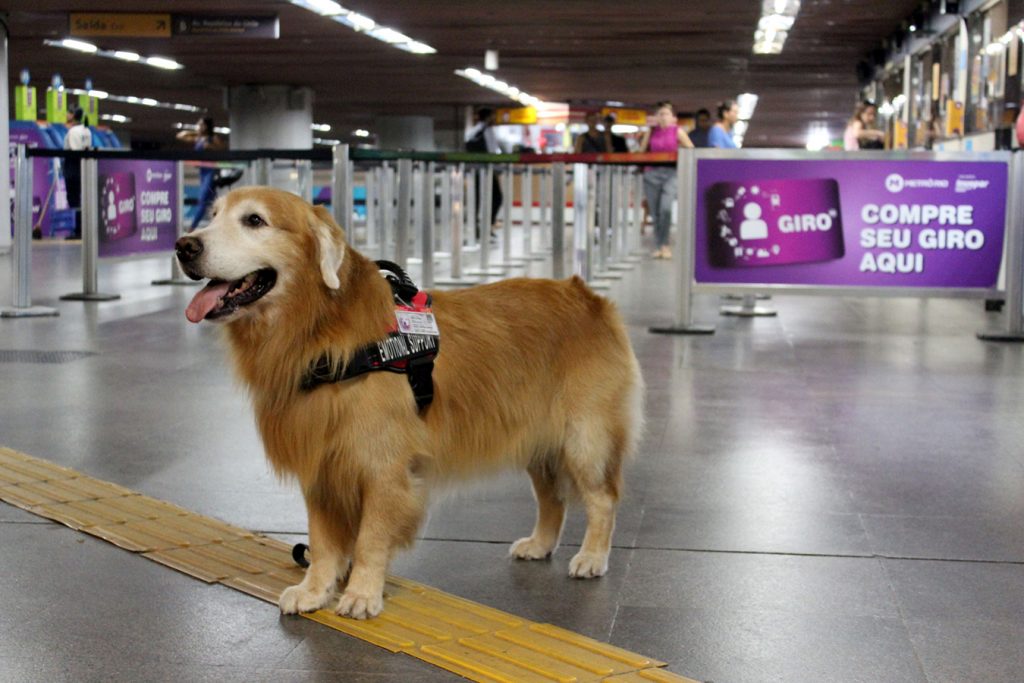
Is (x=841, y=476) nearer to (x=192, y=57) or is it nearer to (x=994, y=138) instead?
(x=994, y=138)

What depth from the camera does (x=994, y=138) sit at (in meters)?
13.8

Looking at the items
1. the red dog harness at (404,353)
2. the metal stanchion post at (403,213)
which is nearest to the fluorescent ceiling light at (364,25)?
the metal stanchion post at (403,213)

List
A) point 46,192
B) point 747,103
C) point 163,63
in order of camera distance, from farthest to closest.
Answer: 1. point 747,103
2. point 163,63
3. point 46,192

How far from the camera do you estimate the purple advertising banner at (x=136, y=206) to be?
13.2 m

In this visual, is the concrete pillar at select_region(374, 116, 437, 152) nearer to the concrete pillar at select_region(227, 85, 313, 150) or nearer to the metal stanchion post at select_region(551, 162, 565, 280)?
the concrete pillar at select_region(227, 85, 313, 150)

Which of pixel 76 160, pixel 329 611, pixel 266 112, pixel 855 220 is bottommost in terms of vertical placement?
pixel 329 611

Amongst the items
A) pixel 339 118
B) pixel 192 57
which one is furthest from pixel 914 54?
pixel 339 118

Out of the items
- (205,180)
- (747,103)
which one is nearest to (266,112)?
(747,103)

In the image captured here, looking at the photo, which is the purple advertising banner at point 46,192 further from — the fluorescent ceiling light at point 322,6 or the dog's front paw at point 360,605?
the dog's front paw at point 360,605

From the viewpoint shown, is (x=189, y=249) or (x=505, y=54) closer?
(x=189, y=249)

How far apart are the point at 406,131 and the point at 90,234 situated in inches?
1257

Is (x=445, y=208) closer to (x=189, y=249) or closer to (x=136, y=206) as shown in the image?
(x=136, y=206)

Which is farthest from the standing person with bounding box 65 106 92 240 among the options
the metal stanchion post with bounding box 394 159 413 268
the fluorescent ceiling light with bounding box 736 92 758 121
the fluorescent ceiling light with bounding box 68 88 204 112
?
the fluorescent ceiling light with bounding box 736 92 758 121

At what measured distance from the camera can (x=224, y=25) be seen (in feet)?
69.9
